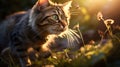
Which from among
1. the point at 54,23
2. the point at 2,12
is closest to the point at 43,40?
the point at 54,23

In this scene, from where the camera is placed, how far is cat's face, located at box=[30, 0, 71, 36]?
5621mm

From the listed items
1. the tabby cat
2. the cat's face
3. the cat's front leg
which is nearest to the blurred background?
the tabby cat

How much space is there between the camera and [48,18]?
564cm

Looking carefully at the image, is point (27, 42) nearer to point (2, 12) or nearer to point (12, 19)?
point (12, 19)

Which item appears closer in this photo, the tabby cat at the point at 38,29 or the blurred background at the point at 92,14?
the tabby cat at the point at 38,29

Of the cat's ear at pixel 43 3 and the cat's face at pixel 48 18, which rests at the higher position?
the cat's ear at pixel 43 3

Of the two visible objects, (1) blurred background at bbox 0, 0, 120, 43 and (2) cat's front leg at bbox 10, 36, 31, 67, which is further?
(1) blurred background at bbox 0, 0, 120, 43

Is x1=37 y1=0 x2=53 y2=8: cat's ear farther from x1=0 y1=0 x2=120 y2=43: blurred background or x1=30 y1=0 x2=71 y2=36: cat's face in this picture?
x1=0 y1=0 x2=120 y2=43: blurred background

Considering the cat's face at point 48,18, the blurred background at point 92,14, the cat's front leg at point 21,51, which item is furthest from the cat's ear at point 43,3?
the blurred background at point 92,14

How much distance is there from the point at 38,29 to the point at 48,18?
0.94ft

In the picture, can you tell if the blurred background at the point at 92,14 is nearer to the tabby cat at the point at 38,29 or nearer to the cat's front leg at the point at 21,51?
the tabby cat at the point at 38,29

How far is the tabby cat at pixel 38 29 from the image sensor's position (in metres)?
5.65

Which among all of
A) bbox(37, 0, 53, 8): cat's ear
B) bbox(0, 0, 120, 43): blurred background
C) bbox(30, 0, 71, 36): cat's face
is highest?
bbox(37, 0, 53, 8): cat's ear

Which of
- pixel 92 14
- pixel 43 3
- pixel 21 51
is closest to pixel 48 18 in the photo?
pixel 43 3
